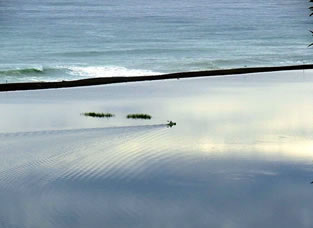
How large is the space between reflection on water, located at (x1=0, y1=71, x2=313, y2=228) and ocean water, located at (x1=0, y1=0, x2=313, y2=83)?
32.9m

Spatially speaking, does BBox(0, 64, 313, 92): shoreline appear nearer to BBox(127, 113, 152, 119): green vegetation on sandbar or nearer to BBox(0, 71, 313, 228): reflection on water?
BBox(0, 71, 313, 228): reflection on water

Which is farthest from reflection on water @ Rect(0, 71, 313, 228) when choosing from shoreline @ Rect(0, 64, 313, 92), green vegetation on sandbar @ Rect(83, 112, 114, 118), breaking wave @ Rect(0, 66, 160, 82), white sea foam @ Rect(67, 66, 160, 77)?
white sea foam @ Rect(67, 66, 160, 77)

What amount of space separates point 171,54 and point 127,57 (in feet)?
26.9

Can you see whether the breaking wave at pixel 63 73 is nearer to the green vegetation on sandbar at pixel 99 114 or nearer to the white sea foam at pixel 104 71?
the white sea foam at pixel 104 71

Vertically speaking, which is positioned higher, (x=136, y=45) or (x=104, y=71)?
(x=136, y=45)

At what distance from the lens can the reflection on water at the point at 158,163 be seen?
35.3 meters

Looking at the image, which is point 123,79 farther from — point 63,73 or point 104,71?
point 104,71

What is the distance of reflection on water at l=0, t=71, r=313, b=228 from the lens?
35312 millimetres

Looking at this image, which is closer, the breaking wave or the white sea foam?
the breaking wave

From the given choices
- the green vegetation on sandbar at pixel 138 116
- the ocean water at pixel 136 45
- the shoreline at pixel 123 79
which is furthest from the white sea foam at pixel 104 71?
the green vegetation on sandbar at pixel 138 116

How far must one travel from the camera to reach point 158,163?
147ft

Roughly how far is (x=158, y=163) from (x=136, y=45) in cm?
9828

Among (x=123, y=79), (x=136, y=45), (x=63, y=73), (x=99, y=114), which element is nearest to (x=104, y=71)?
(x=63, y=73)

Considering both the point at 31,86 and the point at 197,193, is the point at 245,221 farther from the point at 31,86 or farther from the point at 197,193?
the point at 31,86
